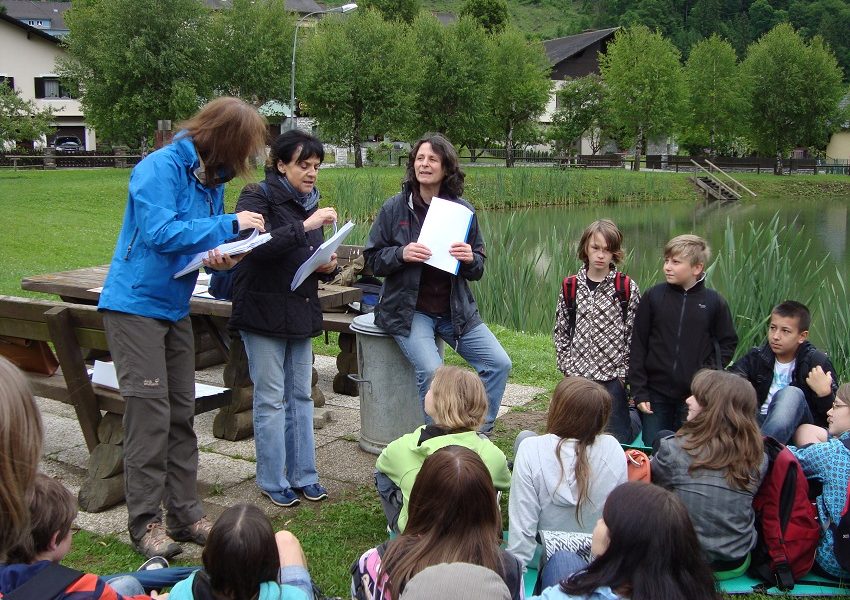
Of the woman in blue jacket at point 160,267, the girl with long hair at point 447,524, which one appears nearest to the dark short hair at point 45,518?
the girl with long hair at point 447,524

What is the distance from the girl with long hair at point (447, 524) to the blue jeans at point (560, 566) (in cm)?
42

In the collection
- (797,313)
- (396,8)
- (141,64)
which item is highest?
(396,8)

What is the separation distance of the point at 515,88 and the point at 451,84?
460cm

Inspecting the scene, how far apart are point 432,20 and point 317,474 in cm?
4551

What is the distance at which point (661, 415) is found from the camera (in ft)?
15.6

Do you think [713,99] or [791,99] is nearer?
[713,99]

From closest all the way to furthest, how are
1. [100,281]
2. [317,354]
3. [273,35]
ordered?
[100,281]
[317,354]
[273,35]

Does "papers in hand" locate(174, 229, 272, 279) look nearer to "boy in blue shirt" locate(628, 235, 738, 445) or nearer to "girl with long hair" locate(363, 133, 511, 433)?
"girl with long hair" locate(363, 133, 511, 433)

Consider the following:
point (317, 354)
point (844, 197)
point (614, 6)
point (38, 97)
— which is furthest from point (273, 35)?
point (614, 6)

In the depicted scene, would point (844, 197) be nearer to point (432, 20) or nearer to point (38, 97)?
point (432, 20)

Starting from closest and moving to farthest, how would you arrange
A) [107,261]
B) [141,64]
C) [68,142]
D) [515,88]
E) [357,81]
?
[107,261] < [141,64] < [357,81] < [515,88] < [68,142]

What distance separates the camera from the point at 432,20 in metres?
47.2

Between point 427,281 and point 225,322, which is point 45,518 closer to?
point 427,281

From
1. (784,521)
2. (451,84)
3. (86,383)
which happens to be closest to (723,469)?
(784,521)
